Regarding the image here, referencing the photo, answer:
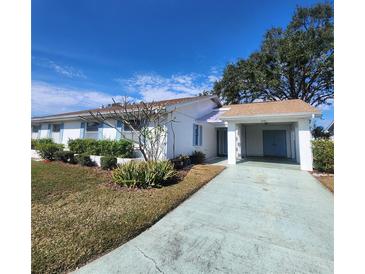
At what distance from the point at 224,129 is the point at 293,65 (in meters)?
14.0

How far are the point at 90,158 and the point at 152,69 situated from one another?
980cm

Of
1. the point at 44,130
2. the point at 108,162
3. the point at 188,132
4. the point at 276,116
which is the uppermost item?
the point at 276,116

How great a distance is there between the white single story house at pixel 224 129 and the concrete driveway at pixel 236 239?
616cm

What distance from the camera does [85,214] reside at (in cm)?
477

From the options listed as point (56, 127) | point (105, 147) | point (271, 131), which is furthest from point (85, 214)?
point (271, 131)

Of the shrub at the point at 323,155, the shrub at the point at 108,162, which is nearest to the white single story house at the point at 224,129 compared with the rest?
the shrub at the point at 323,155

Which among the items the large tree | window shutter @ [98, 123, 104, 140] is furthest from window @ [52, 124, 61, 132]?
the large tree

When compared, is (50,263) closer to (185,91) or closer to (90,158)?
(90,158)

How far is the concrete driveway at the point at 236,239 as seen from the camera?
300 cm

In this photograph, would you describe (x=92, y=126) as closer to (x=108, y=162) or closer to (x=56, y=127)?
(x=108, y=162)

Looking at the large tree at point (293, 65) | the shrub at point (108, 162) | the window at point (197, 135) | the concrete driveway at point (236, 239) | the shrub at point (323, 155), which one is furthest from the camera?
the large tree at point (293, 65)

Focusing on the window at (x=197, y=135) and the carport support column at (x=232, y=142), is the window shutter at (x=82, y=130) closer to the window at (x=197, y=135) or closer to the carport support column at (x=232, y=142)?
the window at (x=197, y=135)

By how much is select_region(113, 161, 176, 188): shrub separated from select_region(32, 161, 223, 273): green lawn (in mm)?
473

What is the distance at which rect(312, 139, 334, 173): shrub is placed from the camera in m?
10.3
